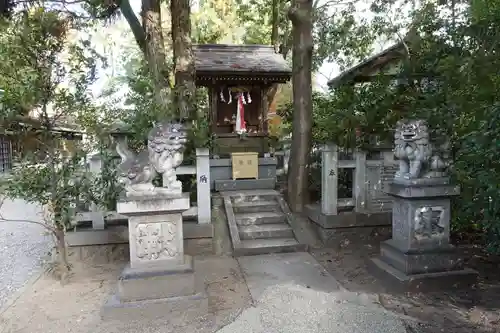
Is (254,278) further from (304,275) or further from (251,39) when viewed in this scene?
(251,39)

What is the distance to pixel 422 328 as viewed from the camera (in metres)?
3.84

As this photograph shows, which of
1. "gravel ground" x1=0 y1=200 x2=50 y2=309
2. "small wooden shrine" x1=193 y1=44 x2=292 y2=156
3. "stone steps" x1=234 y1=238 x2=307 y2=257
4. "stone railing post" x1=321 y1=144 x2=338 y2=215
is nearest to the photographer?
"gravel ground" x1=0 y1=200 x2=50 y2=309

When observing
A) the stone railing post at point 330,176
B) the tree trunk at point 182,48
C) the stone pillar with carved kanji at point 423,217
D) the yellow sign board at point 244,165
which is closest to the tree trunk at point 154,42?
the tree trunk at point 182,48

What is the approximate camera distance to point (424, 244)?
4.95 m

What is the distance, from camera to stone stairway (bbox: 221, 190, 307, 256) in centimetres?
644

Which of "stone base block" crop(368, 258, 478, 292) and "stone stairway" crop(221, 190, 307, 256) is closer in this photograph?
"stone base block" crop(368, 258, 478, 292)

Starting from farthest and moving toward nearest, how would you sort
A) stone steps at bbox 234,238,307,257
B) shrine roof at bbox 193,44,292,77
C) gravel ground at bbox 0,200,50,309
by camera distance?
shrine roof at bbox 193,44,292,77
stone steps at bbox 234,238,307,257
gravel ground at bbox 0,200,50,309

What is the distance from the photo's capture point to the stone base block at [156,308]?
13.6 feet

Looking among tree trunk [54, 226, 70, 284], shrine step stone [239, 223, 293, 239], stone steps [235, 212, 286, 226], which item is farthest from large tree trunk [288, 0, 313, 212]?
tree trunk [54, 226, 70, 284]

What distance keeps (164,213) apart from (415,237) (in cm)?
327

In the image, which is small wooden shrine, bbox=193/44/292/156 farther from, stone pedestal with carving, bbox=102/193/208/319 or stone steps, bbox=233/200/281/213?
stone pedestal with carving, bbox=102/193/208/319

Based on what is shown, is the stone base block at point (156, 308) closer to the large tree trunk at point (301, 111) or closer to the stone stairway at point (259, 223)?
the stone stairway at point (259, 223)

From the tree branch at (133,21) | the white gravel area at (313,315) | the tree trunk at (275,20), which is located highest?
the tree trunk at (275,20)

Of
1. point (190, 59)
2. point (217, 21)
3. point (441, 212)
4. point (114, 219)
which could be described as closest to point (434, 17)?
point (441, 212)
